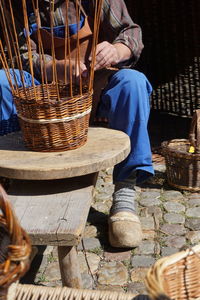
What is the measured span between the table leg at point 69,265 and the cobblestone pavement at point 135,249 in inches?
12.1

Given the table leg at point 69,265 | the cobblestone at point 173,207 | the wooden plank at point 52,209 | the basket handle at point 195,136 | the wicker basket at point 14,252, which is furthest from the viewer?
the basket handle at point 195,136

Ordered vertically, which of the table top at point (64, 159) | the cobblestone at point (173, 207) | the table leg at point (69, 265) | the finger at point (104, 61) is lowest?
the cobblestone at point (173, 207)

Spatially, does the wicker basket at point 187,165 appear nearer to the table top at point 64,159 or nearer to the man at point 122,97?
the man at point 122,97

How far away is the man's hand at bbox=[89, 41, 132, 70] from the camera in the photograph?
258cm

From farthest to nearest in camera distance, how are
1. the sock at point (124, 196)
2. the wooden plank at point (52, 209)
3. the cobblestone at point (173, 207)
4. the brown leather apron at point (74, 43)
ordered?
the cobblestone at point (173, 207) < the sock at point (124, 196) < the brown leather apron at point (74, 43) < the wooden plank at point (52, 209)

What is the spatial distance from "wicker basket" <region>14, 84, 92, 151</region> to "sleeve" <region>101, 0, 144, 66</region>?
1.98 ft

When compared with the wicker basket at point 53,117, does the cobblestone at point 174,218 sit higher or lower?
lower

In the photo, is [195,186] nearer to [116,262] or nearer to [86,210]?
[116,262]

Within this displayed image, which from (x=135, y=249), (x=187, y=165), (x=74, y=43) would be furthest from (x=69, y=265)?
(x=187, y=165)

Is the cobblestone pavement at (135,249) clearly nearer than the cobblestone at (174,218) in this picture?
Yes

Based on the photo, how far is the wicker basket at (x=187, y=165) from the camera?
3357 mm

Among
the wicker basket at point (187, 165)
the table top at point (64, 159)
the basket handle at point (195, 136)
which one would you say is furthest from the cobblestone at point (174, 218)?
the table top at point (64, 159)

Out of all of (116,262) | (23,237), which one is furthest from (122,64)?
(23,237)

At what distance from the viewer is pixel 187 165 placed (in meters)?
3.40
